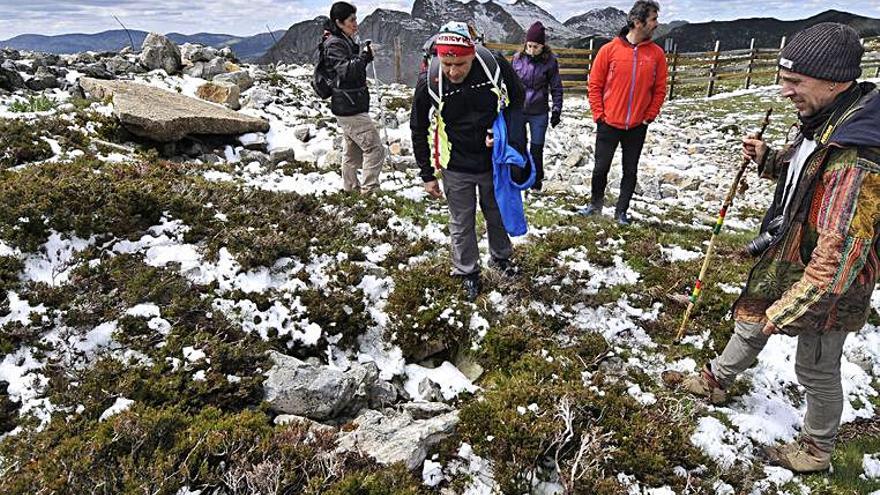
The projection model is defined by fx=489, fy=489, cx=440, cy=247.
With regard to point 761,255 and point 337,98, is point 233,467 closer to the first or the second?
point 761,255

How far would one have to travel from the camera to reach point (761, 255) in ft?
11.4

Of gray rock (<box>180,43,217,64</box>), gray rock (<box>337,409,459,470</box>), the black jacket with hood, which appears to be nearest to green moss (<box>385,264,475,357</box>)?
gray rock (<box>337,409,459,470</box>)

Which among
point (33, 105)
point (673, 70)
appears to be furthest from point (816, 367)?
point (673, 70)

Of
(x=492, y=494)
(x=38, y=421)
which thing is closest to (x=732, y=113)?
(x=492, y=494)

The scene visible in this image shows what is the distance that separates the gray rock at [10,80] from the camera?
10945 millimetres

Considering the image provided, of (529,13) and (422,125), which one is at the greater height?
(529,13)

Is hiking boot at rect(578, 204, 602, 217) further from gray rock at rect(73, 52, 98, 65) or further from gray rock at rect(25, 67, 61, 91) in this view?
gray rock at rect(73, 52, 98, 65)

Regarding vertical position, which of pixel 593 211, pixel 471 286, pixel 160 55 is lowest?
pixel 471 286

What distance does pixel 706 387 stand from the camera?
4.39m

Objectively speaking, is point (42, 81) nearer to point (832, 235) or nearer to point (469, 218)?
point (469, 218)

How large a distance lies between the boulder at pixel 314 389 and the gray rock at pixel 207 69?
48.2ft

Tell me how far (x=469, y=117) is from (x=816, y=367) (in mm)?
3533

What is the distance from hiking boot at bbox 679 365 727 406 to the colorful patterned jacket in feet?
3.84

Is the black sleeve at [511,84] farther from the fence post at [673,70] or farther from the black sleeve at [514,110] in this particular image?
the fence post at [673,70]
